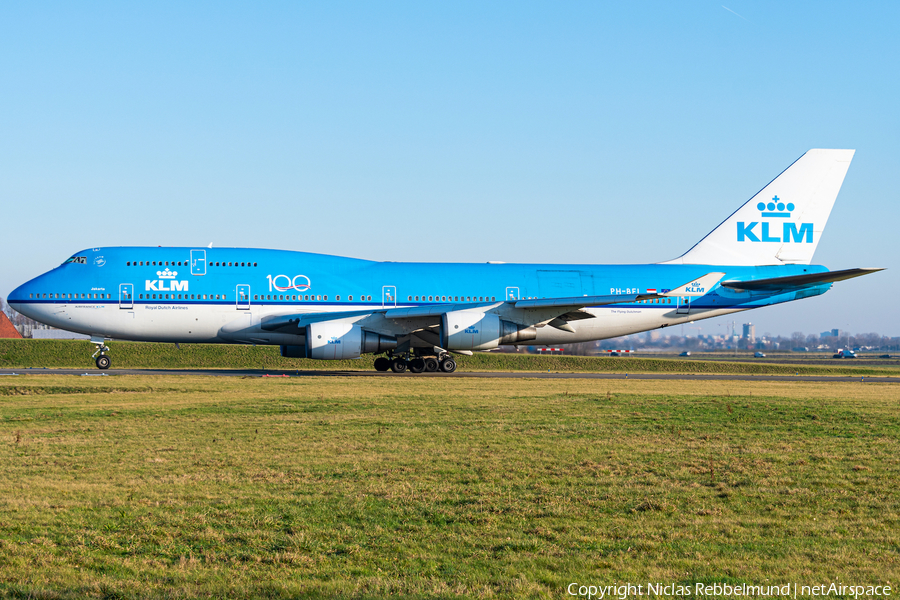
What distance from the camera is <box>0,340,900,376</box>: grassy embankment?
45.1 m

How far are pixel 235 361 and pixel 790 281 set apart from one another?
102 feet

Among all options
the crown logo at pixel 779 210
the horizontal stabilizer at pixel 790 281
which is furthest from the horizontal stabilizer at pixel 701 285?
the crown logo at pixel 779 210

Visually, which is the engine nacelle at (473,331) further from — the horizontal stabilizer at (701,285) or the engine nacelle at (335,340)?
the horizontal stabilizer at (701,285)

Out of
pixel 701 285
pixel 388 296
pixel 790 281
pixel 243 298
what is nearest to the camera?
pixel 243 298

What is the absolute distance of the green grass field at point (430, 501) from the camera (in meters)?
5.80

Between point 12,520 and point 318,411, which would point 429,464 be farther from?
point 318,411

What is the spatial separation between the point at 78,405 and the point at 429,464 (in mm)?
10753

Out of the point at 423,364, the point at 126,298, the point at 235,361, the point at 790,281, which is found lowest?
the point at 423,364

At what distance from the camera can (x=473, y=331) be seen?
30.2 meters

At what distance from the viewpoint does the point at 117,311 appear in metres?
30.4

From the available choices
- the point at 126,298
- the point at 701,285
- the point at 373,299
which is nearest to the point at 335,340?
the point at 373,299

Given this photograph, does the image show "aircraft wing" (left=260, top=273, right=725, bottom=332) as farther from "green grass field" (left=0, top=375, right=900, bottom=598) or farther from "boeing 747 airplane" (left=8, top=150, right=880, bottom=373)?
"green grass field" (left=0, top=375, right=900, bottom=598)

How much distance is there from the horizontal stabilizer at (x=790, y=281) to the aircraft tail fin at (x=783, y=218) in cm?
220

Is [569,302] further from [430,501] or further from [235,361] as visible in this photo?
[235,361]
